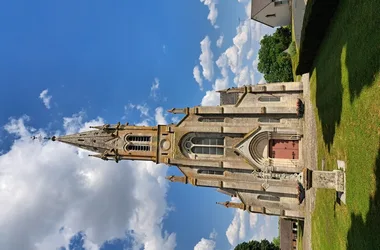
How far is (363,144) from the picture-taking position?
50.6 feet

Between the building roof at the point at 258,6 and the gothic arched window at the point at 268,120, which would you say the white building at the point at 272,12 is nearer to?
the building roof at the point at 258,6

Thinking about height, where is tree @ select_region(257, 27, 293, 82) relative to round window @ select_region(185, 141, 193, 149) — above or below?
above

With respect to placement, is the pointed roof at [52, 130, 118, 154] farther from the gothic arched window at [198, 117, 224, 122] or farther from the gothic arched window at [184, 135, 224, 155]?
the gothic arched window at [198, 117, 224, 122]

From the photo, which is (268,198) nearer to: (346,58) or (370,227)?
(346,58)

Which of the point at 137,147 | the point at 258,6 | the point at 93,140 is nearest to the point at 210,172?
the point at 137,147

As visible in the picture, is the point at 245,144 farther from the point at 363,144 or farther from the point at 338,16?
the point at 363,144

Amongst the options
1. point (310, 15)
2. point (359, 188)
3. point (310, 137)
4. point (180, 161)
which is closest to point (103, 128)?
point (180, 161)

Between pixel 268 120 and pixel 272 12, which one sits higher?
pixel 272 12

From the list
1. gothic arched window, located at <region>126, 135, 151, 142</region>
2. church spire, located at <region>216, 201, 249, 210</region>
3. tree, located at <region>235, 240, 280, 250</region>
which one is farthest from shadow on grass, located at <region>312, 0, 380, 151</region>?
tree, located at <region>235, 240, 280, 250</region>

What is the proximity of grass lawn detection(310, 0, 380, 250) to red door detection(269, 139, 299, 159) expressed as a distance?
8228mm

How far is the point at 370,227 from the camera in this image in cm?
1396

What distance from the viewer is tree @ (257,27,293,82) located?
2320 inches

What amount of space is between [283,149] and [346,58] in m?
15.9

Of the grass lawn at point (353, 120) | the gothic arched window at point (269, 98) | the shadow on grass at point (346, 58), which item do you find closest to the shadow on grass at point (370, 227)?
the grass lawn at point (353, 120)
